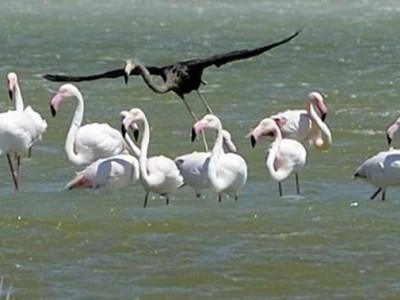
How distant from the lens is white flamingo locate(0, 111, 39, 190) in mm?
11273

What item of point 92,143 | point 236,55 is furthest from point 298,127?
point 92,143

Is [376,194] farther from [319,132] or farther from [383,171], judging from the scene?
[319,132]

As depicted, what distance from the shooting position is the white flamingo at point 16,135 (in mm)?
11273

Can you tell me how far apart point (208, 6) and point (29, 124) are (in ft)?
63.4

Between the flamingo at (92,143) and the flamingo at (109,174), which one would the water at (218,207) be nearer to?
the flamingo at (109,174)

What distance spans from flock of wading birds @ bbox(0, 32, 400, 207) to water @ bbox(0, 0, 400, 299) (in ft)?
0.52

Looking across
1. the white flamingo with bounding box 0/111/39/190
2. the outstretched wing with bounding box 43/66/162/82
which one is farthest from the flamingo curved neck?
the white flamingo with bounding box 0/111/39/190

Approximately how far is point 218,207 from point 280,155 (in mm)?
928

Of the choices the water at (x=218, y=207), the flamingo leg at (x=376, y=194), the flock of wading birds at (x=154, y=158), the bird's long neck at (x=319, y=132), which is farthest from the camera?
the bird's long neck at (x=319, y=132)

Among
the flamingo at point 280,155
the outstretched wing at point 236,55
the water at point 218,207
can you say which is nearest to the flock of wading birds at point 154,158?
the flamingo at point 280,155

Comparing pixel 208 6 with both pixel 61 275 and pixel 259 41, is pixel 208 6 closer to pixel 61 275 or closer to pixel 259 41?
pixel 259 41

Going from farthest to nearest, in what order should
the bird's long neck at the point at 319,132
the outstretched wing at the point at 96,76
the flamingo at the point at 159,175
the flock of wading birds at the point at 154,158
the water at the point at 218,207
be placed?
1. the bird's long neck at the point at 319,132
2. the outstretched wing at the point at 96,76
3. the flock of wading birds at the point at 154,158
4. the flamingo at the point at 159,175
5. the water at the point at 218,207

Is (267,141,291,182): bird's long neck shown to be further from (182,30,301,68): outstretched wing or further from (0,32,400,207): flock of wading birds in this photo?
(182,30,301,68): outstretched wing

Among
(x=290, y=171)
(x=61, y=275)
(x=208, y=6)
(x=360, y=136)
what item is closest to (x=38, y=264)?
(x=61, y=275)
